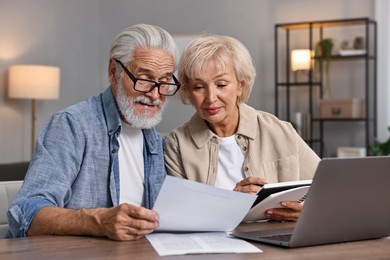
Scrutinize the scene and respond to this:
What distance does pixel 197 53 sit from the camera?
250cm

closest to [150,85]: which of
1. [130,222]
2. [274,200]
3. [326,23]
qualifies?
[274,200]

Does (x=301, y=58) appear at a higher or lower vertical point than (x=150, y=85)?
higher

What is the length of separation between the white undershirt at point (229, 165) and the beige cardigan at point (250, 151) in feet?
0.07

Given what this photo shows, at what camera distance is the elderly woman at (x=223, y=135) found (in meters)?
2.52

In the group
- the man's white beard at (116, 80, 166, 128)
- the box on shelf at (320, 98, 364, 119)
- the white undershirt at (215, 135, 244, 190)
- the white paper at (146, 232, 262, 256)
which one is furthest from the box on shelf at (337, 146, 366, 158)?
the white paper at (146, 232, 262, 256)

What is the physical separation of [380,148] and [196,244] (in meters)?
4.50

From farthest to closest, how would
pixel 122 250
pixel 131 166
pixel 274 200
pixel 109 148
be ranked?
pixel 131 166, pixel 109 148, pixel 274 200, pixel 122 250

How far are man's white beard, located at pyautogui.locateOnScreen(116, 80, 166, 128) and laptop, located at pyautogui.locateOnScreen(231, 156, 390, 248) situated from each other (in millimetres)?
591

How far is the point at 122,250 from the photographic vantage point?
1685 mm

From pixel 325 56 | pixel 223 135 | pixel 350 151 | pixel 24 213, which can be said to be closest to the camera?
pixel 24 213

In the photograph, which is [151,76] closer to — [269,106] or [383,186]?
[383,186]

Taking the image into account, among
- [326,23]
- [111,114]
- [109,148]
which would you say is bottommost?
[109,148]

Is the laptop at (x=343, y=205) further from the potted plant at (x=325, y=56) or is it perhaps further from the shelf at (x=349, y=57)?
the potted plant at (x=325, y=56)

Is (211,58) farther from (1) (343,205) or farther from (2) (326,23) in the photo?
(2) (326,23)
